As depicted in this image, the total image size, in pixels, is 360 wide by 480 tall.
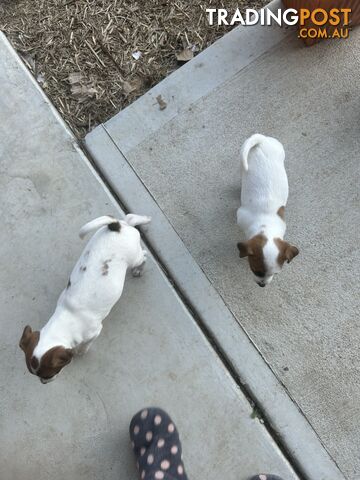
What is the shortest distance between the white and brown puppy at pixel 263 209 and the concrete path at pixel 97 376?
0.67 m

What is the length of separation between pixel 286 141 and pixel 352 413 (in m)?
1.89

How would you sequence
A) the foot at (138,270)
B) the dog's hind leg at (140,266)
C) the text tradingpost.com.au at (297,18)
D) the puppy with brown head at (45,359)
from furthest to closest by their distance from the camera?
the text tradingpost.com.au at (297,18) < the foot at (138,270) < the dog's hind leg at (140,266) < the puppy with brown head at (45,359)

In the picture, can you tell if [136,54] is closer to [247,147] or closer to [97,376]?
[247,147]

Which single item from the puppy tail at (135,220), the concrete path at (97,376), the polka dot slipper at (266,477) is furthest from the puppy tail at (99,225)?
the polka dot slipper at (266,477)

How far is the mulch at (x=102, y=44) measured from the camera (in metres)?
3.47

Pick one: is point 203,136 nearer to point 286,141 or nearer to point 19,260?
point 286,141

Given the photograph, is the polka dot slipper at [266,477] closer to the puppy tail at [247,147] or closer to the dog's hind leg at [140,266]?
the dog's hind leg at [140,266]

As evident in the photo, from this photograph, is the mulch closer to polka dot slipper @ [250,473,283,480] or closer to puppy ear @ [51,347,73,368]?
puppy ear @ [51,347,73,368]

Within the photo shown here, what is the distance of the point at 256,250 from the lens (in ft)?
8.33

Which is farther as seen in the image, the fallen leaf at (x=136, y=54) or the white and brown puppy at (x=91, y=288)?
the fallen leaf at (x=136, y=54)

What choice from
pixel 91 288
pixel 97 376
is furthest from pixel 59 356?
pixel 97 376

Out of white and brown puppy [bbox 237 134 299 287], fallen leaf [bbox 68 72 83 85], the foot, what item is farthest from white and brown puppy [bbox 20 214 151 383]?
fallen leaf [bbox 68 72 83 85]

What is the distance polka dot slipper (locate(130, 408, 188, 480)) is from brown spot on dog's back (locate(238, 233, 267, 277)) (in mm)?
1108

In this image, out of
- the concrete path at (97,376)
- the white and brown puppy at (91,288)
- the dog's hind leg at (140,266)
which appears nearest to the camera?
the white and brown puppy at (91,288)
